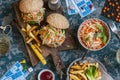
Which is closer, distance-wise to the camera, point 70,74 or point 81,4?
point 70,74

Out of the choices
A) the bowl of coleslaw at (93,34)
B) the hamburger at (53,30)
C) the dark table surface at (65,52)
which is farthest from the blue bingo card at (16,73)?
the bowl of coleslaw at (93,34)

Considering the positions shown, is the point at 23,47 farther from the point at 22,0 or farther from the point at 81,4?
the point at 81,4

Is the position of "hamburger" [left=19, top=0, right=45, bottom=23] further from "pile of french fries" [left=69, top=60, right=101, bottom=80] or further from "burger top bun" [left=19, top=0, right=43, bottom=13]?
"pile of french fries" [left=69, top=60, right=101, bottom=80]

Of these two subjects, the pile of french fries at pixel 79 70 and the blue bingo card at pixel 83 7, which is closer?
the pile of french fries at pixel 79 70

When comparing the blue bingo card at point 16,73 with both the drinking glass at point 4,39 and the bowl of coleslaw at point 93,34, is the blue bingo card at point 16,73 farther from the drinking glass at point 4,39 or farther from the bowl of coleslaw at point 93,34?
the bowl of coleslaw at point 93,34

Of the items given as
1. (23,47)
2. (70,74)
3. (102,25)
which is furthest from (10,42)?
(102,25)

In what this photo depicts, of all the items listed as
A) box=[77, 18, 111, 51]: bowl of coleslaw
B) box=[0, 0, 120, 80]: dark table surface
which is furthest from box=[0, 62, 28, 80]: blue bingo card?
box=[77, 18, 111, 51]: bowl of coleslaw
